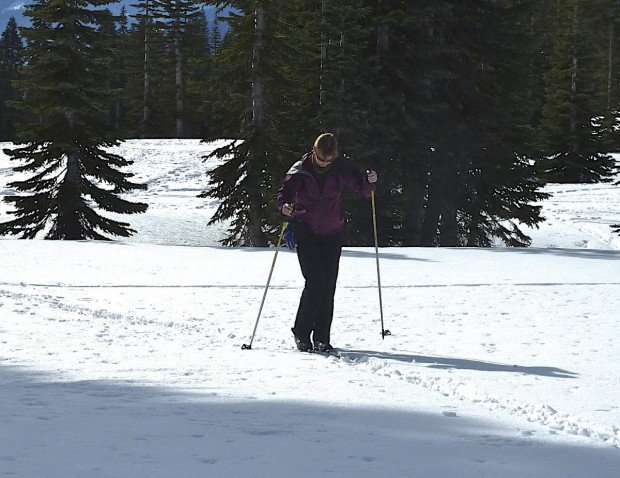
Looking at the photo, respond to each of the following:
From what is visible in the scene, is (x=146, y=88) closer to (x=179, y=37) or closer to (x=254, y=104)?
(x=179, y=37)

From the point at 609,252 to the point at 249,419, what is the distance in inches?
592

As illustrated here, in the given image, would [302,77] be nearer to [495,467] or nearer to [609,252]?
[609,252]

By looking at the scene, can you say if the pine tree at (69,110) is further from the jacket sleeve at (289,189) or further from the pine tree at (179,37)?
the pine tree at (179,37)

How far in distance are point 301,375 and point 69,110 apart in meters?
19.2

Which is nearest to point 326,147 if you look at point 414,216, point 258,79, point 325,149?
point 325,149

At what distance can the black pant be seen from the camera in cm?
739

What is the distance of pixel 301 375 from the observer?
621 centimetres

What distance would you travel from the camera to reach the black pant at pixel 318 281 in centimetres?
739

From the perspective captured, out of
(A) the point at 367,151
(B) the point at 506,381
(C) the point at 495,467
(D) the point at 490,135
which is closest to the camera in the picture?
(C) the point at 495,467

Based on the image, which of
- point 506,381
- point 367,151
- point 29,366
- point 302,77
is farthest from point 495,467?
point 302,77

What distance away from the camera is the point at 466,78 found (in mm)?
24312

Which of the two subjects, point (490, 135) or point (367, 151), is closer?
point (367, 151)

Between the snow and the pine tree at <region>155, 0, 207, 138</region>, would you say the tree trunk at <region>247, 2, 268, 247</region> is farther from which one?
the pine tree at <region>155, 0, 207, 138</region>

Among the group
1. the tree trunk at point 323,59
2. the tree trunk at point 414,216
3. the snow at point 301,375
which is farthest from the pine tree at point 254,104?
the snow at point 301,375
